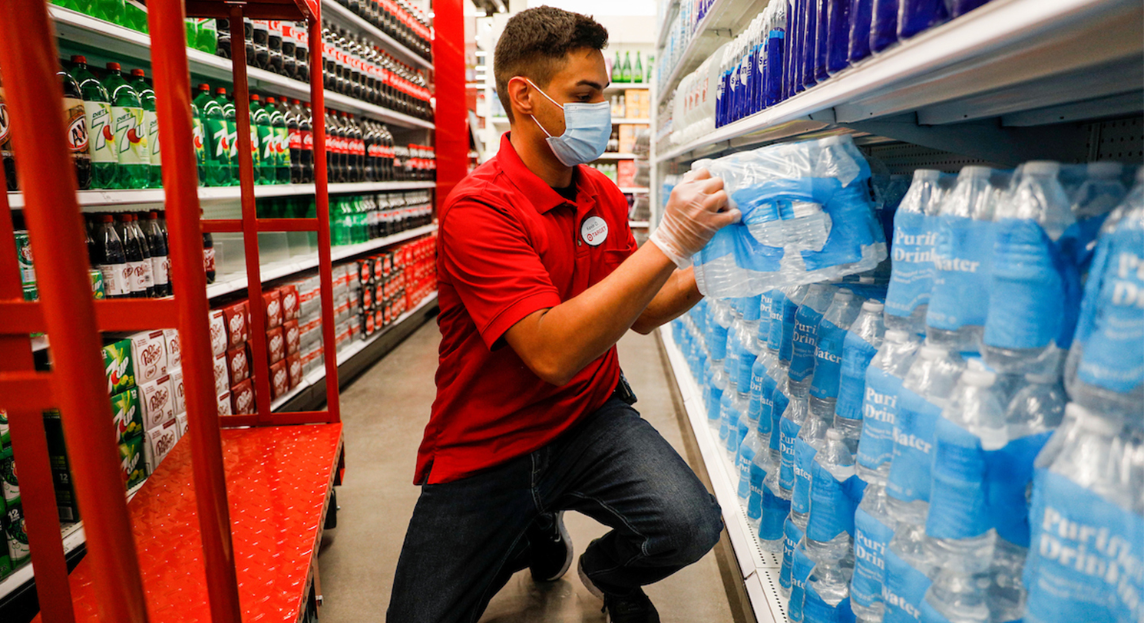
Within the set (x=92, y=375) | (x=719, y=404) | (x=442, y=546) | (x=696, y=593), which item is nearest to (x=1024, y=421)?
(x=92, y=375)

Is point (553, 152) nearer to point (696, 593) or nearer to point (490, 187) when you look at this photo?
point (490, 187)

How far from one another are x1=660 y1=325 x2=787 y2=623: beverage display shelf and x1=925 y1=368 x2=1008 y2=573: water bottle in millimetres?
781

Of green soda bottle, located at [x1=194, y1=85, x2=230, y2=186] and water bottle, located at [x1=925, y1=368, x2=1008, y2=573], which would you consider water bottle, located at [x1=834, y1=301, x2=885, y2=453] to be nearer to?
water bottle, located at [x1=925, y1=368, x2=1008, y2=573]

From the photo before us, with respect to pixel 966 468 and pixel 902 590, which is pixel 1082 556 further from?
pixel 902 590

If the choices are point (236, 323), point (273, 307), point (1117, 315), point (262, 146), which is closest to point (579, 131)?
point (1117, 315)

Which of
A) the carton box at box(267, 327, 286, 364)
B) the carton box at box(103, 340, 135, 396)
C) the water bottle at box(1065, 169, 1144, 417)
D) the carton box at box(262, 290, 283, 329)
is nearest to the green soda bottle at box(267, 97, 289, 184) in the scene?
the carton box at box(262, 290, 283, 329)

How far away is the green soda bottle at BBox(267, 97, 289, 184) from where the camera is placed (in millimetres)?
3150

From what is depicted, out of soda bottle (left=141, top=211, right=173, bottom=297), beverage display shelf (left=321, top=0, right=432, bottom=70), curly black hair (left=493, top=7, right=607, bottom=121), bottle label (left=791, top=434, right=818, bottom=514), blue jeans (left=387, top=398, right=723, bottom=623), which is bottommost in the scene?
blue jeans (left=387, top=398, right=723, bottom=623)

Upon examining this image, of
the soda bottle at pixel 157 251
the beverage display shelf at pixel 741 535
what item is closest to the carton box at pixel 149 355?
the soda bottle at pixel 157 251

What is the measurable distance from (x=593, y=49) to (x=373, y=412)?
8.14 feet

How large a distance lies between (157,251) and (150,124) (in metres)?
0.41

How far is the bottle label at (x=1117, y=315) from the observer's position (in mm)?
578

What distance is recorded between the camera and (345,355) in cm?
399

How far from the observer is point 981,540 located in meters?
0.78
